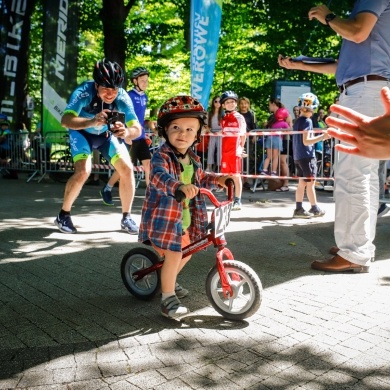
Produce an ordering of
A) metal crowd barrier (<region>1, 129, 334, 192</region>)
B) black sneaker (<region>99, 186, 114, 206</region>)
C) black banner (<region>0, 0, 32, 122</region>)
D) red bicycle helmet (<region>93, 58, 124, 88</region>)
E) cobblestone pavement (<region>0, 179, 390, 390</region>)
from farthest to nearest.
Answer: black banner (<region>0, 0, 32, 122</region>)
metal crowd barrier (<region>1, 129, 334, 192</region>)
black sneaker (<region>99, 186, 114, 206</region>)
red bicycle helmet (<region>93, 58, 124, 88</region>)
cobblestone pavement (<region>0, 179, 390, 390</region>)

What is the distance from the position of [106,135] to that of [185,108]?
3345mm

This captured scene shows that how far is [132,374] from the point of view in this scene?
3.04 metres

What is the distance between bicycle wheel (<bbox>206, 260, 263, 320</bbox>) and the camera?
3.83m

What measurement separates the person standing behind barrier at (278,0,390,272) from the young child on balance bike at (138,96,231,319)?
1666 millimetres

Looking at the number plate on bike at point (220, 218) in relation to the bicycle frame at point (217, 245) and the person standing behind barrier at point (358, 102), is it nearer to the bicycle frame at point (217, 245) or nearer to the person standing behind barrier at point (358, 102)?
the bicycle frame at point (217, 245)

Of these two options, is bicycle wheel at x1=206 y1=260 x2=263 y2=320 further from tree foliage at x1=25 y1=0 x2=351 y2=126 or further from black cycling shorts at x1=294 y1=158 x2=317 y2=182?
tree foliage at x1=25 y1=0 x2=351 y2=126

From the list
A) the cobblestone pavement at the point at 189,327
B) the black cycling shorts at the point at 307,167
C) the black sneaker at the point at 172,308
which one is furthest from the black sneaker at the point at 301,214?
the black sneaker at the point at 172,308

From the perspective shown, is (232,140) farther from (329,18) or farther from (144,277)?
(144,277)

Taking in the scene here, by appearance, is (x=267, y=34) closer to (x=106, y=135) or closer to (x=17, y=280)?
(x=106, y=135)

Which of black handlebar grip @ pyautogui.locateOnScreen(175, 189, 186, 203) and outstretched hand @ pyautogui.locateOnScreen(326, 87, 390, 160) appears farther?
black handlebar grip @ pyautogui.locateOnScreen(175, 189, 186, 203)

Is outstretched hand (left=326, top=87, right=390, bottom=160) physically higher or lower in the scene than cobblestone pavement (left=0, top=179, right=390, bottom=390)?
higher

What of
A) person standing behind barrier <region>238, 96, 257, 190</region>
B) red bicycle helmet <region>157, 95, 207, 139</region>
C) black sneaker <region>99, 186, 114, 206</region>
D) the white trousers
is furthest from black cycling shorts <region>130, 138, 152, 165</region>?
red bicycle helmet <region>157, 95, 207, 139</region>

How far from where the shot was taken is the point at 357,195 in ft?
17.1

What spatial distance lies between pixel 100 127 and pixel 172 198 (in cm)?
327
